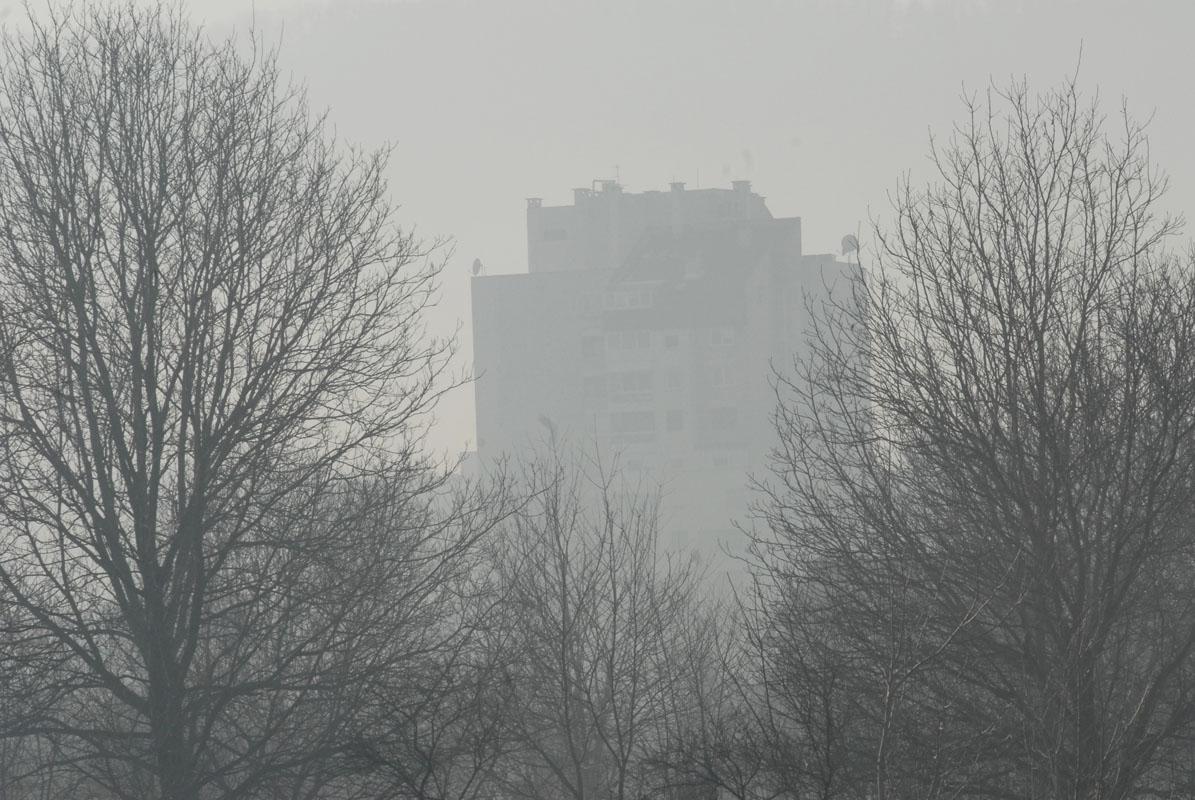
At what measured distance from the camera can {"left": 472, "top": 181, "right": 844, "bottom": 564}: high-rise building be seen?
Result: 106000mm

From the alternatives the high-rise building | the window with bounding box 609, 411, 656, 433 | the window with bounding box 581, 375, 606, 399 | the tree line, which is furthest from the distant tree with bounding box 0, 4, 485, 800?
the window with bounding box 581, 375, 606, 399

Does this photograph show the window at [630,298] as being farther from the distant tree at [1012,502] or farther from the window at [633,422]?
the distant tree at [1012,502]

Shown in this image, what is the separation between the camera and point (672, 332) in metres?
108

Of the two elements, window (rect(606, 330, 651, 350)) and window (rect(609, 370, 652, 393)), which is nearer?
window (rect(609, 370, 652, 393))

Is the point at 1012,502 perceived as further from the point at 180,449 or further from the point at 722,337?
the point at 722,337

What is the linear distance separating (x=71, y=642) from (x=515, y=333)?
108m

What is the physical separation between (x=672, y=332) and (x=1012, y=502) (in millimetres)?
95330

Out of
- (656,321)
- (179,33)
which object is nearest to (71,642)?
(179,33)

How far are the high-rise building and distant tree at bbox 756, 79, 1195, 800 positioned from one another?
83938 mm

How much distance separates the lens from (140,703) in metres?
12.2

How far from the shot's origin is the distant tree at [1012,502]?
38.6ft

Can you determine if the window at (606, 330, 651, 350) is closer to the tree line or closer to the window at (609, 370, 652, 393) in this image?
the window at (609, 370, 652, 393)

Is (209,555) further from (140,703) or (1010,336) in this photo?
(1010,336)

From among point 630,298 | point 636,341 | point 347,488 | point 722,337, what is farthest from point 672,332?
point 347,488
